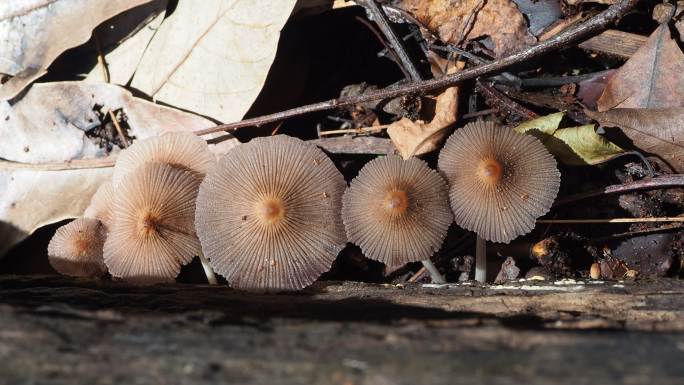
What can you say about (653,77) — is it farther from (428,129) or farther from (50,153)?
(50,153)

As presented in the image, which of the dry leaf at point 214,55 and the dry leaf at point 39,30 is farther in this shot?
the dry leaf at point 39,30

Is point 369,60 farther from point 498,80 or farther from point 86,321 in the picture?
point 86,321

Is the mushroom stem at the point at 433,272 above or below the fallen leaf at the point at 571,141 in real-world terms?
below

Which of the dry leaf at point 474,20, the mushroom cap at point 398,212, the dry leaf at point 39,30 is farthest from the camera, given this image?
the dry leaf at point 39,30

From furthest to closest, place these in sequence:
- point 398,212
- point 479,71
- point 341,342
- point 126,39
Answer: point 126,39 → point 479,71 → point 398,212 → point 341,342

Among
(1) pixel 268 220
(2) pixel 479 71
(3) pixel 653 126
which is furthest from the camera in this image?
(2) pixel 479 71

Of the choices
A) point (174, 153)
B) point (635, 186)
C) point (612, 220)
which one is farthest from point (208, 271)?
point (635, 186)

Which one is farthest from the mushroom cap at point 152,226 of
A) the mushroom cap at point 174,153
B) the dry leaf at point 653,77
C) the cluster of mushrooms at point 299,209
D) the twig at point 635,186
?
the dry leaf at point 653,77

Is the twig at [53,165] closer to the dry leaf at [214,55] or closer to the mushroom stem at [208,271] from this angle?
the dry leaf at [214,55]

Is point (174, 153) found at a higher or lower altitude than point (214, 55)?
lower
